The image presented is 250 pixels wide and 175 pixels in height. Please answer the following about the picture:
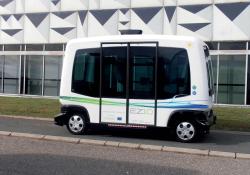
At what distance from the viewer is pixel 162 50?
39.1 feet

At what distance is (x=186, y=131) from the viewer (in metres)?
11.8

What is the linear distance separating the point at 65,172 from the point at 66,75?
5.08 meters

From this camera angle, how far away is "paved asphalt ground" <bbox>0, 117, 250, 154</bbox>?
11320 millimetres

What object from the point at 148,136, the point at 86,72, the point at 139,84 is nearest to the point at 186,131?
the point at 148,136

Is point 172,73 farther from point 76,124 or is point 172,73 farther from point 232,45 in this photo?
point 232,45

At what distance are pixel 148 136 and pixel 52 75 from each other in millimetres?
17469

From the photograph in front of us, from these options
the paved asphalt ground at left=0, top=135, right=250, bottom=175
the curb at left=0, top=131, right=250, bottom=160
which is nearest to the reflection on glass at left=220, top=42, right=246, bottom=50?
the curb at left=0, top=131, right=250, bottom=160

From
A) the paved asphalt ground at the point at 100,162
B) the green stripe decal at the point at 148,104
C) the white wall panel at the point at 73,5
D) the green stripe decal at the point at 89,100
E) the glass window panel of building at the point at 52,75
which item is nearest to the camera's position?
the paved asphalt ground at the point at 100,162

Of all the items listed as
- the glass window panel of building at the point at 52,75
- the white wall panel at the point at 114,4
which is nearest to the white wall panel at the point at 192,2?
the white wall panel at the point at 114,4

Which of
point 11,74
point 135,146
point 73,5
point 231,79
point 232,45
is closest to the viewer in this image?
point 135,146

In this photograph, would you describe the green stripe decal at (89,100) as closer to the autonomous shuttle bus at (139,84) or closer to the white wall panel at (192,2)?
the autonomous shuttle bus at (139,84)

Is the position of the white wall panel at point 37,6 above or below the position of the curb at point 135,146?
above

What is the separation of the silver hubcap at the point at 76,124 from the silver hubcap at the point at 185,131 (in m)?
2.45

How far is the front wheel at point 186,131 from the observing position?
11.7 m
